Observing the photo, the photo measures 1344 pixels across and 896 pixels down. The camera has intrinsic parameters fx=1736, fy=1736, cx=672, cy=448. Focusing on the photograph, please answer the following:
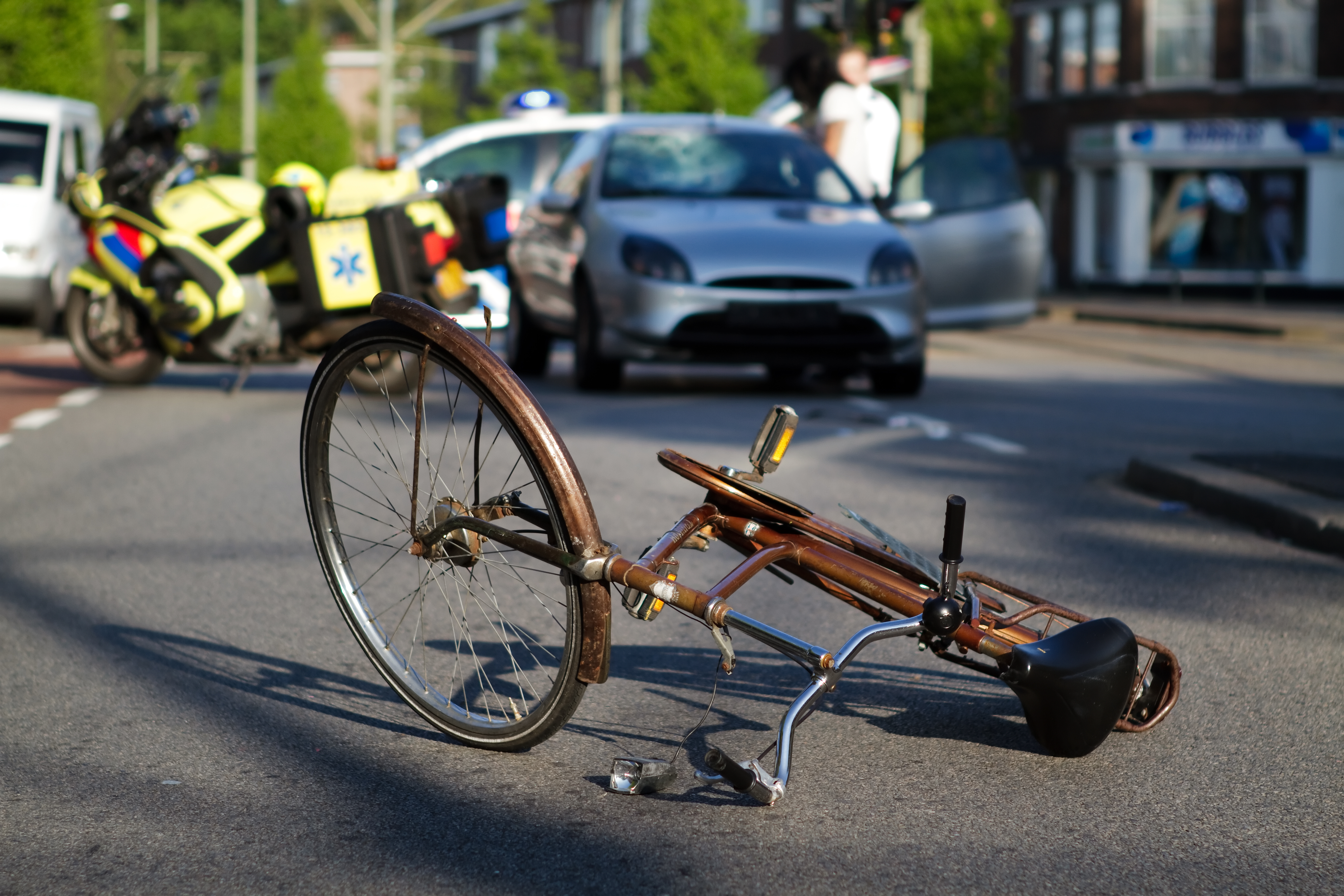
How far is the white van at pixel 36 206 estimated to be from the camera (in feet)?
51.9

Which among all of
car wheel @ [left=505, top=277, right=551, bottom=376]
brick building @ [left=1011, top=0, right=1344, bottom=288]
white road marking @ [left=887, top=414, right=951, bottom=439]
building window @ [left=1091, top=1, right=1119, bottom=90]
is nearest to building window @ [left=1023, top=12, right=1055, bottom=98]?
brick building @ [left=1011, top=0, right=1344, bottom=288]

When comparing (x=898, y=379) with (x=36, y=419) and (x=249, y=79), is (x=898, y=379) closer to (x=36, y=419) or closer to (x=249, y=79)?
(x=36, y=419)

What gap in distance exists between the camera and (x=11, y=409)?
9.65 metres

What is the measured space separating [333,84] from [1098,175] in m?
63.5

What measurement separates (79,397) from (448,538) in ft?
24.2

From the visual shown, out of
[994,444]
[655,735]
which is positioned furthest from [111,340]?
[655,735]

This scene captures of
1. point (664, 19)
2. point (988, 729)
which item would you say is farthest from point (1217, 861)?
point (664, 19)

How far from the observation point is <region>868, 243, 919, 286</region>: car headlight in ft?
32.4

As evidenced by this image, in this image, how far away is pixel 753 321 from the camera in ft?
31.7

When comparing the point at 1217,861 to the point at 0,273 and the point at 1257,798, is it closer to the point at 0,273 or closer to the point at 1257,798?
Answer: the point at 1257,798

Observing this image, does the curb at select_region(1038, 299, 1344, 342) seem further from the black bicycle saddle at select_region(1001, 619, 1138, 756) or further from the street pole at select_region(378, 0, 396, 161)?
the black bicycle saddle at select_region(1001, 619, 1138, 756)

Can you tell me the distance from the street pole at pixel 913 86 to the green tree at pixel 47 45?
55.9 feet

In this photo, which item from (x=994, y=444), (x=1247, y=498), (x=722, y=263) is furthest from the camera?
(x=722, y=263)

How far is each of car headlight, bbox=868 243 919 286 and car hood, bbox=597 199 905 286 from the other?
35mm
